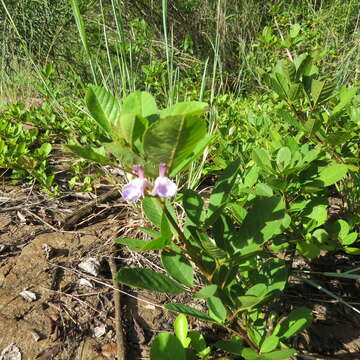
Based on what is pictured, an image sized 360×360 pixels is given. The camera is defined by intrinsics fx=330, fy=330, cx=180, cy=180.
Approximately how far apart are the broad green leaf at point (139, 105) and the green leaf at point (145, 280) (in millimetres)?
315

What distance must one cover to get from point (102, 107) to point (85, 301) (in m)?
0.85

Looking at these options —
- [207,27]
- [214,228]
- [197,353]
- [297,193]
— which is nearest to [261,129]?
[297,193]

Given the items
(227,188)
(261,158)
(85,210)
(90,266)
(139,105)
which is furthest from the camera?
(85,210)

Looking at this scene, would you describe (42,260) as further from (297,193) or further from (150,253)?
(297,193)

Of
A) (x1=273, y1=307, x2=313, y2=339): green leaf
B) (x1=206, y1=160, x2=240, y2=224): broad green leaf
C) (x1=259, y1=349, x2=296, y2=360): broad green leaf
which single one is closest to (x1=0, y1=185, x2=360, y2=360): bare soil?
(x1=273, y1=307, x2=313, y2=339): green leaf

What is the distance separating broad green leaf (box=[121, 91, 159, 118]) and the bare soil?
801 mm

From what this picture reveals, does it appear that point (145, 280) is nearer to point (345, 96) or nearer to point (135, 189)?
point (135, 189)

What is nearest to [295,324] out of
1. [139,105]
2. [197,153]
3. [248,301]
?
[248,301]

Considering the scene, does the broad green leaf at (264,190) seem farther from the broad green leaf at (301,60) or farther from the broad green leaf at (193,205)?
the broad green leaf at (301,60)

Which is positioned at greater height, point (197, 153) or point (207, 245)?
point (197, 153)

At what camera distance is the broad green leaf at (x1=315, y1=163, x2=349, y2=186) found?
1.03m

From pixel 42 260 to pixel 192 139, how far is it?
113 centimetres

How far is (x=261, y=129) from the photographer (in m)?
1.75

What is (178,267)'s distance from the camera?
79 centimetres
